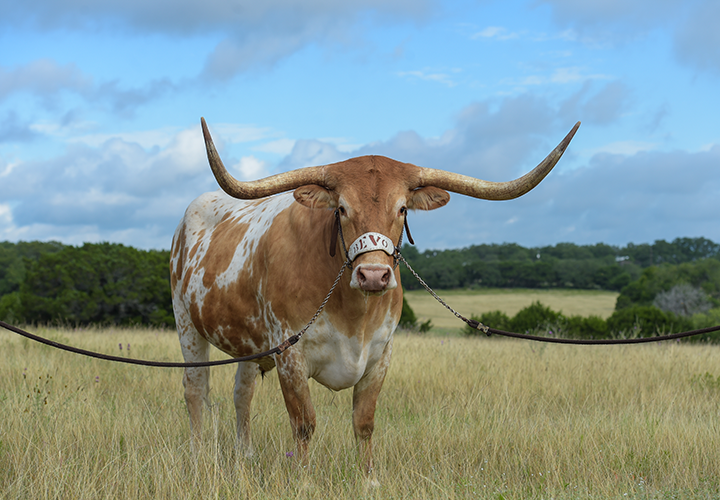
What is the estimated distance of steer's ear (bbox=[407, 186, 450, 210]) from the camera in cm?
396

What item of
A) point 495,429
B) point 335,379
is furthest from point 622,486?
point 335,379

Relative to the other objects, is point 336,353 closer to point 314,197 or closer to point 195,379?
point 314,197

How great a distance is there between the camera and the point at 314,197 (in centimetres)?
386

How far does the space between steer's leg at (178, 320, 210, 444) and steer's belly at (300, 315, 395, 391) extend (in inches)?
75.8

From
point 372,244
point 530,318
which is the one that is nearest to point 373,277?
point 372,244

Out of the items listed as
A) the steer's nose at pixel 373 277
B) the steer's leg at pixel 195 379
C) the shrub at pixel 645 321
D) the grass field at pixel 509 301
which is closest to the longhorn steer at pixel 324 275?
the steer's nose at pixel 373 277

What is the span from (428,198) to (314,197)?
78 cm

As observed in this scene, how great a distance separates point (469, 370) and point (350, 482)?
4481mm

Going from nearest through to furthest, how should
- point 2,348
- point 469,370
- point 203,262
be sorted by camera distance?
point 203,262 < point 469,370 < point 2,348

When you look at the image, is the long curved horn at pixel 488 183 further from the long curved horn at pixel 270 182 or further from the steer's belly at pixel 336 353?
the steer's belly at pixel 336 353

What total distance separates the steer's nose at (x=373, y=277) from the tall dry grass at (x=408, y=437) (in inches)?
55.5

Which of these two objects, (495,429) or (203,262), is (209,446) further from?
(495,429)

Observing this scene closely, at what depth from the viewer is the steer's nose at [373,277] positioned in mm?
3322

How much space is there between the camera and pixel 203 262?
17.9 feet
